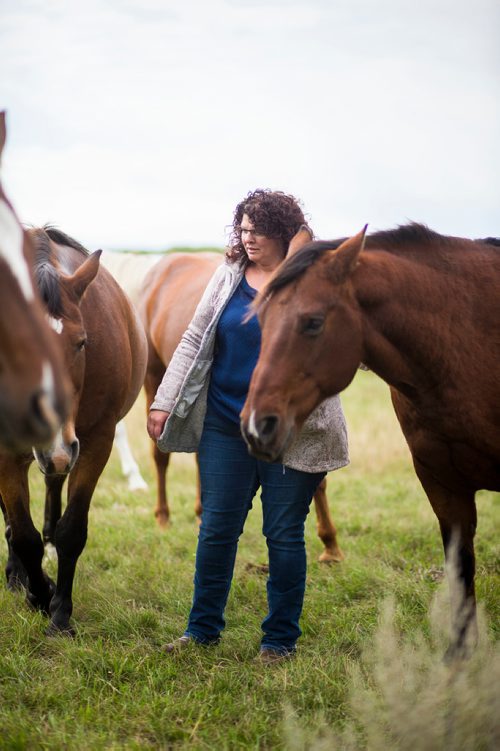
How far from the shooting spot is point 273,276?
10.4 ft

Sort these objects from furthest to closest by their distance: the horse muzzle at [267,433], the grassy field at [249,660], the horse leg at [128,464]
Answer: the horse leg at [128,464] → the horse muzzle at [267,433] → the grassy field at [249,660]

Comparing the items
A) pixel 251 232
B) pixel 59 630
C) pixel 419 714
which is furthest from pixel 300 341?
pixel 59 630

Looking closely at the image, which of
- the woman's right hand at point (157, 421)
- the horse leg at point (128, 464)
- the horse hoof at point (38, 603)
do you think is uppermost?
the woman's right hand at point (157, 421)

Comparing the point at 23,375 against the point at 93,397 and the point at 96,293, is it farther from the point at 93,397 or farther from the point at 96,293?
the point at 96,293

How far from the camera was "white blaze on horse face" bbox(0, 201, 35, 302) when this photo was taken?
2.36m

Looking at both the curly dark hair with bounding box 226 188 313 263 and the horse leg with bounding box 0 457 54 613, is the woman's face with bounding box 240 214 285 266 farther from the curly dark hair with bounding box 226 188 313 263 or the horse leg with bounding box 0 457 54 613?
the horse leg with bounding box 0 457 54 613

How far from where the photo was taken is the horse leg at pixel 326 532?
18.4 ft

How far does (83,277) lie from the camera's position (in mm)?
3766

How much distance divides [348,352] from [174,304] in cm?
387

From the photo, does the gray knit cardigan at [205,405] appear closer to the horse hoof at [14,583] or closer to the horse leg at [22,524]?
the horse leg at [22,524]

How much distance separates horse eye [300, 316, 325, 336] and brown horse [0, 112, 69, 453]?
107 centimetres

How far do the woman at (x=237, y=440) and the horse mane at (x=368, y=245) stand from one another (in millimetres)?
529

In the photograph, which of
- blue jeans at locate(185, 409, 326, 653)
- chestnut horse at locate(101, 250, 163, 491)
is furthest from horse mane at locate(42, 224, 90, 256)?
chestnut horse at locate(101, 250, 163, 491)

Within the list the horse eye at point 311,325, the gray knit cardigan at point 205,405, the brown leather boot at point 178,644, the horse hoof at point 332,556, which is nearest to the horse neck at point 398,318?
the horse eye at point 311,325
